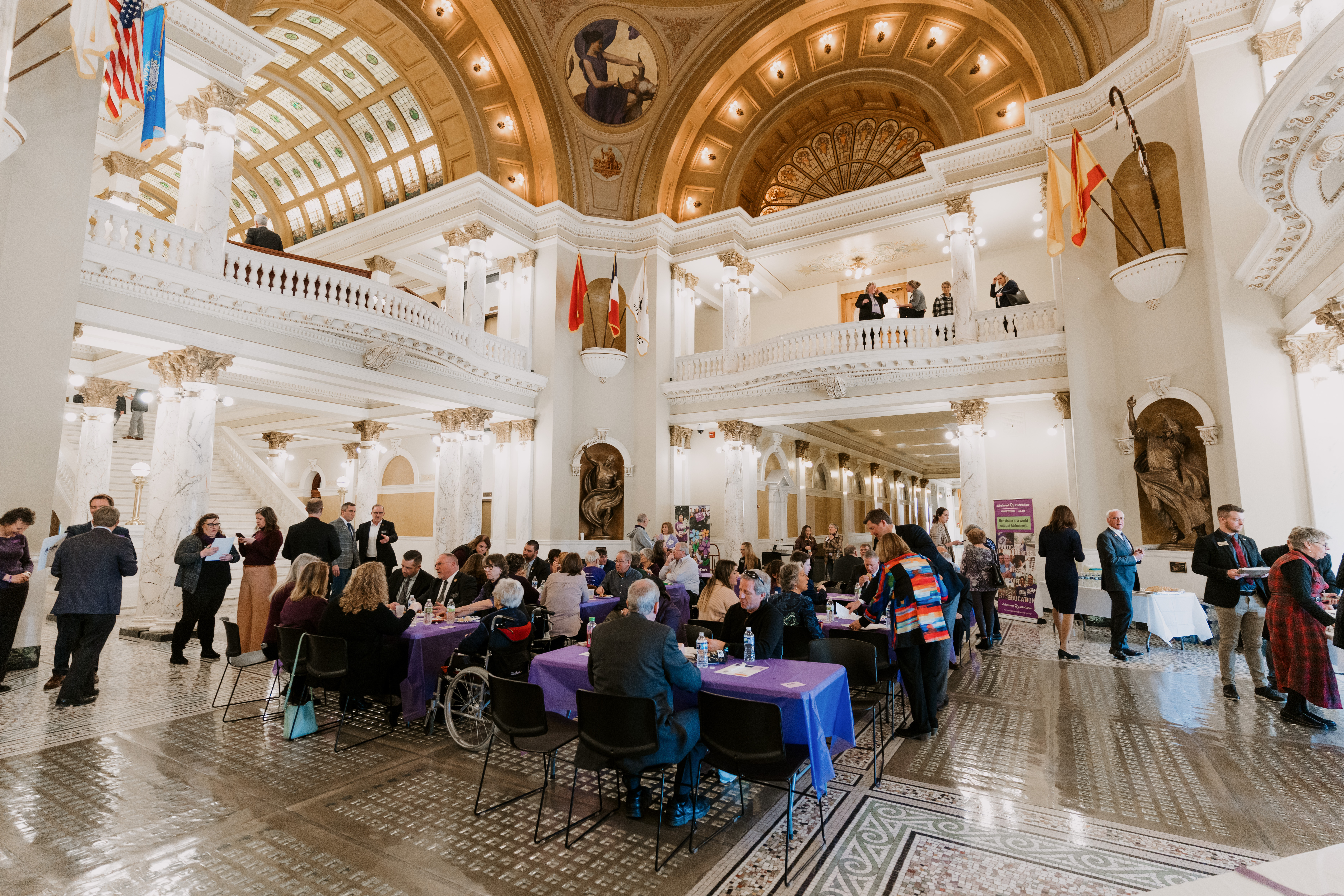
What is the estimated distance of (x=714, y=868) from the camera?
3.12 metres

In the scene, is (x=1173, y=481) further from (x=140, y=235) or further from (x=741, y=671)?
(x=140, y=235)

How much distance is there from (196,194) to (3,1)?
8.10 m

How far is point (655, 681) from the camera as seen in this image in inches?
132

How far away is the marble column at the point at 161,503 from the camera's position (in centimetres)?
834

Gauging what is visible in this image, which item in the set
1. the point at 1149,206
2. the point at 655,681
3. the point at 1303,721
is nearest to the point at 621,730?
the point at 655,681

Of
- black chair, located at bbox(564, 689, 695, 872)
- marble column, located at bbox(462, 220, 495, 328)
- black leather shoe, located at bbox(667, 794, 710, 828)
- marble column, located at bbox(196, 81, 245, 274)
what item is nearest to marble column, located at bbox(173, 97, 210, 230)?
marble column, located at bbox(196, 81, 245, 274)

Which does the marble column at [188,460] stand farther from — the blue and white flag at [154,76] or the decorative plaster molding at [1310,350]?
the decorative plaster molding at [1310,350]

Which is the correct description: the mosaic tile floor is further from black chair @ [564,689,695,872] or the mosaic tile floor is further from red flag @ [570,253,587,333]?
red flag @ [570,253,587,333]

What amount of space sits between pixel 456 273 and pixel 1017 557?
12.1 metres

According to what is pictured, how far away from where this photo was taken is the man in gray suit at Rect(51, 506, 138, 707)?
548cm

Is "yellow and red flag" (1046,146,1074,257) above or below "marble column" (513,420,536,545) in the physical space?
above

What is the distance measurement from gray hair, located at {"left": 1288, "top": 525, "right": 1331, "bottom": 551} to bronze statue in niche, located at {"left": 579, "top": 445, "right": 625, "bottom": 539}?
451 inches

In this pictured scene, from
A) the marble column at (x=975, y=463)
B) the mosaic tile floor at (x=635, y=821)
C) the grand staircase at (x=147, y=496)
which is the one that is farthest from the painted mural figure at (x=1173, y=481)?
the grand staircase at (x=147, y=496)

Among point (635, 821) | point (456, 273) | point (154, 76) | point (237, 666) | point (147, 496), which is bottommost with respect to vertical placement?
point (635, 821)
